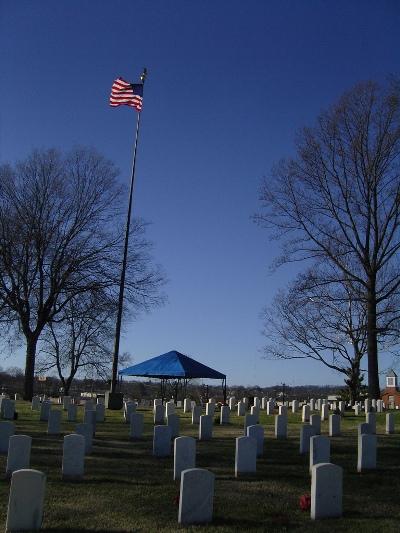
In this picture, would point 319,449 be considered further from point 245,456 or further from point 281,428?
point 281,428

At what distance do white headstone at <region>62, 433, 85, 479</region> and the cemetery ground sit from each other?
142 millimetres

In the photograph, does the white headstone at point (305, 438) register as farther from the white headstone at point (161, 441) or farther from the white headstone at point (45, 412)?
the white headstone at point (45, 412)

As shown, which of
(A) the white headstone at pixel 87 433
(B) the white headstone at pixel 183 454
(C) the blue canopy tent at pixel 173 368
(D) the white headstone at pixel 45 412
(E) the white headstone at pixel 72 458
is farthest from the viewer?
(C) the blue canopy tent at pixel 173 368

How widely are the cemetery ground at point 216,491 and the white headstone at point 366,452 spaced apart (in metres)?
0.14

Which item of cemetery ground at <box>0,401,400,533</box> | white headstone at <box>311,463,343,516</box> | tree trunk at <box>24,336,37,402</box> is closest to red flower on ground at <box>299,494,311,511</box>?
cemetery ground at <box>0,401,400,533</box>

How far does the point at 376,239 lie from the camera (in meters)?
24.3

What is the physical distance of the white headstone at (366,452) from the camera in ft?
29.2

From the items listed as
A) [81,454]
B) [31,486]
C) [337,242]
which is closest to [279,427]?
[81,454]

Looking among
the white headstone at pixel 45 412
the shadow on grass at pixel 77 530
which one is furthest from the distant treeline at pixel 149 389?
the shadow on grass at pixel 77 530

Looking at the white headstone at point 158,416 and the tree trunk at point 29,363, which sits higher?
the tree trunk at point 29,363

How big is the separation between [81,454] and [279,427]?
634 cm

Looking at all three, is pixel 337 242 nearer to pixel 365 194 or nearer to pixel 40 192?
pixel 365 194

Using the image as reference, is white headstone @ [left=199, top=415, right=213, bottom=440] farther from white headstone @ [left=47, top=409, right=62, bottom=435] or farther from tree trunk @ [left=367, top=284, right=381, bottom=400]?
tree trunk @ [left=367, top=284, right=381, bottom=400]

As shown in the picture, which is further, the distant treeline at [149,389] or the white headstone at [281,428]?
the distant treeline at [149,389]
